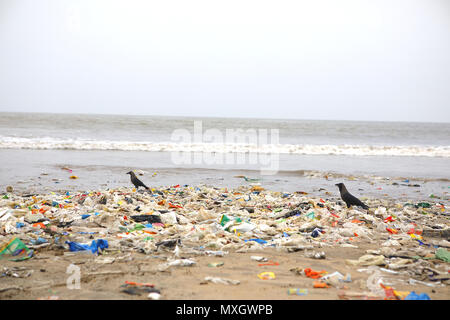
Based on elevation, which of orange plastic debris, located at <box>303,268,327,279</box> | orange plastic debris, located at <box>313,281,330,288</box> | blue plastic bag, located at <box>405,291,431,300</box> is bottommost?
orange plastic debris, located at <box>303,268,327,279</box>

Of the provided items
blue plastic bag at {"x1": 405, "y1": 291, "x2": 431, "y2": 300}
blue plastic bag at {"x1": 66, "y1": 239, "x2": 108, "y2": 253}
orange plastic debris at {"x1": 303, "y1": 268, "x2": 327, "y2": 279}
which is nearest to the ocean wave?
blue plastic bag at {"x1": 66, "y1": 239, "x2": 108, "y2": 253}

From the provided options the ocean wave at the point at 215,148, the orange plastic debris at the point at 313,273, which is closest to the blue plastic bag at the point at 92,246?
the orange plastic debris at the point at 313,273

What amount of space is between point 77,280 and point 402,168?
15.2 m

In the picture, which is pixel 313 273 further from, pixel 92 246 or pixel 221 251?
pixel 92 246

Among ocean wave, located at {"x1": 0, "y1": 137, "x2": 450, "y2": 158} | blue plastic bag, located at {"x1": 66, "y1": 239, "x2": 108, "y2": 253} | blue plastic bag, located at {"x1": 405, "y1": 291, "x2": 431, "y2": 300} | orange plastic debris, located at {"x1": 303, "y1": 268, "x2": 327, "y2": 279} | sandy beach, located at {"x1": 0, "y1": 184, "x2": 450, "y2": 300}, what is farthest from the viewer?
ocean wave, located at {"x1": 0, "y1": 137, "x2": 450, "y2": 158}

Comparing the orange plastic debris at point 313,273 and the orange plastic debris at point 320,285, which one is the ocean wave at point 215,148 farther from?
the orange plastic debris at point 320,285

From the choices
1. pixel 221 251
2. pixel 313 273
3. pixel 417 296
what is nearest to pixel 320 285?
pixel 313 273

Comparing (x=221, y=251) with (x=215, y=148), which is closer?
(x=221, y=251)

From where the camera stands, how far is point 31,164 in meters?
12.7

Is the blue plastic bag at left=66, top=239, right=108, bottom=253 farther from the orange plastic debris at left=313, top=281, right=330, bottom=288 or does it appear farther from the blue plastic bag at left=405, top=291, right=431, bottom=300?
the blue plastic bag at left=405, top=291, right=431, bottom=300

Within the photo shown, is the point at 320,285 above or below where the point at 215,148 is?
below
